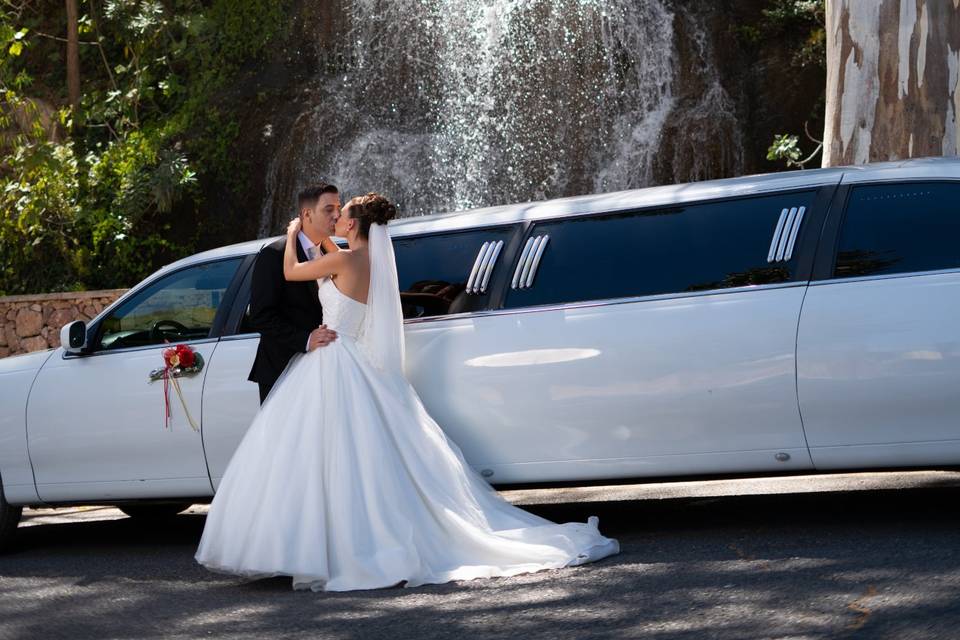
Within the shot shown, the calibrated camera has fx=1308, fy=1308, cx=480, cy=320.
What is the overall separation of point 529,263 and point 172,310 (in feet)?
7.34

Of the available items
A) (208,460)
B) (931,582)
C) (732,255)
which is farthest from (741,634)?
(208,460)

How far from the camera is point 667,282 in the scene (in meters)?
6.26

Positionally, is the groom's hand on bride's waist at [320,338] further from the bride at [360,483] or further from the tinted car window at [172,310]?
the tinted car window at [172,310]

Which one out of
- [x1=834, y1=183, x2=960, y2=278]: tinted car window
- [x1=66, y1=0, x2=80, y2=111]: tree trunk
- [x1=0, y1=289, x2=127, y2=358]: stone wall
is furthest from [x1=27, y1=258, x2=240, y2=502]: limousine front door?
[x1=66, y1=0, x2=80, y2=111]: tree trunk

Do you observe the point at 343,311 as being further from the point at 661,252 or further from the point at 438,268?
the point at 661,252

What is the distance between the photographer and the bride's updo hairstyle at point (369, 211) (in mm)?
6637

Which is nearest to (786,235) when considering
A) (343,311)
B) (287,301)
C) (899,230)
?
(899,230)

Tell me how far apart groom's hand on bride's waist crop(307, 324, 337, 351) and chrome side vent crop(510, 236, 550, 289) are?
0.94 m

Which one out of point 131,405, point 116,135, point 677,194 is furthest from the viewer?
point 116,135

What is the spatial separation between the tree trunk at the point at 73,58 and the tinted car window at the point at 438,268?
14.6 metres

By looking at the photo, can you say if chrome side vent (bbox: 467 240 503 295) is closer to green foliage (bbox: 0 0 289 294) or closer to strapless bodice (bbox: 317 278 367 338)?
strapless bodice (bbox: 317 278 367 338)

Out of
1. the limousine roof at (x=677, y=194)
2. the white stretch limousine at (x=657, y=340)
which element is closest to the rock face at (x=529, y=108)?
the limousine roof at (x=677, y=194)

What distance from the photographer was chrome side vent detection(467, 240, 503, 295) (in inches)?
263

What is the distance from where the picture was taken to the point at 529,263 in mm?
6605
